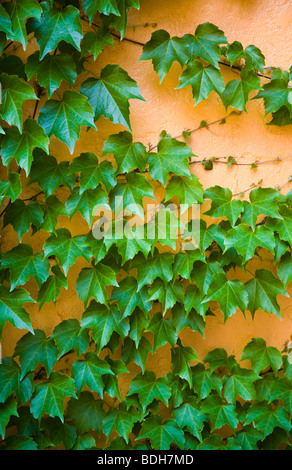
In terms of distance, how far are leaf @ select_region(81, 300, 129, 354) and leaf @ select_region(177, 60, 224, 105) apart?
99 centimetres

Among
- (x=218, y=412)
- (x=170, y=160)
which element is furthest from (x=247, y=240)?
(x=218, y=412)

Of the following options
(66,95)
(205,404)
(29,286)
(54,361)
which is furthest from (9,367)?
(66,95)

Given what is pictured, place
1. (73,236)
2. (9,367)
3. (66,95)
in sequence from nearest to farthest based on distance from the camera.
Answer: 1. (66,95)
2. (9,367)
3. (73,236)

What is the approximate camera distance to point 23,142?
1668mm

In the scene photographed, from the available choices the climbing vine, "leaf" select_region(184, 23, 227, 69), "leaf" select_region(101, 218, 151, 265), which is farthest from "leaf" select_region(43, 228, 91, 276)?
"leaf" select_region(184, 23, 227, 69)

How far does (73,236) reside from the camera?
1916 mm

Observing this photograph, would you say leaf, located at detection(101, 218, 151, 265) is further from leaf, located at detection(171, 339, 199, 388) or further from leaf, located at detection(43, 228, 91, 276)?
leaf, located at detection(171, 339, 199, 388)

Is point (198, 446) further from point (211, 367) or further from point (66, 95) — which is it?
point (66, 95)

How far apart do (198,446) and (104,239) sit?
1.05 metres

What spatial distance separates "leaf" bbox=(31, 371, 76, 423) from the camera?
1.74 meters

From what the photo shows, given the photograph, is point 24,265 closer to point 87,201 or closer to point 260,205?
point 87,201

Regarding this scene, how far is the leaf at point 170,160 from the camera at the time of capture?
1754 mm

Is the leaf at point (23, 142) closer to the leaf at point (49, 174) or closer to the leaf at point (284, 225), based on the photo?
the leaf at point (49, 174)
